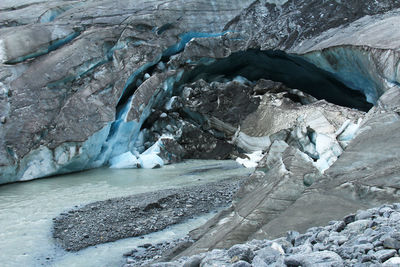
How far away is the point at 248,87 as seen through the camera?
1351cm

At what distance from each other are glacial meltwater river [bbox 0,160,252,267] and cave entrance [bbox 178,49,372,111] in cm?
411

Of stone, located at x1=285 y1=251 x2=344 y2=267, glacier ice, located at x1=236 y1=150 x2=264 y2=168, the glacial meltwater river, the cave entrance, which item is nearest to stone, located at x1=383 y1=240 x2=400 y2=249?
stone, located at x1=285 y1=251 x2=344 y2=267

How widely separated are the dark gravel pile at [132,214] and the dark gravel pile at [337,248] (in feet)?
9.31

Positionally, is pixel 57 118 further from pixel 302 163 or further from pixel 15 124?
pixel 302 163

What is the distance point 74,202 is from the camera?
7.02 meters

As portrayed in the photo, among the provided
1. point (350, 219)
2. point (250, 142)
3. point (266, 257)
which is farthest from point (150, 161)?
point (266, 257)

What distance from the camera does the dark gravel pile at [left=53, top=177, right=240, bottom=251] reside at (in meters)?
5.28

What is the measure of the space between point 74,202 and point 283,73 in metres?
9.75

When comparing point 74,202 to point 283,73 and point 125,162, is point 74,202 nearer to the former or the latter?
point 125,162

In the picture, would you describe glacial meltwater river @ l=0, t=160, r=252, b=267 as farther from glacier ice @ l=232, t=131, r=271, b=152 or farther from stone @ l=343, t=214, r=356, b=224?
stone @ l=343, t=214, r=356, b=224

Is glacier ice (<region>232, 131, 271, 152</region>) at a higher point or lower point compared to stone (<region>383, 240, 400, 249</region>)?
lower

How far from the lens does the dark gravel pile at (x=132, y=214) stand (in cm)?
528

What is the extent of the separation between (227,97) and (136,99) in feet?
11.2

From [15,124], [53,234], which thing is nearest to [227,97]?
[15,124]
